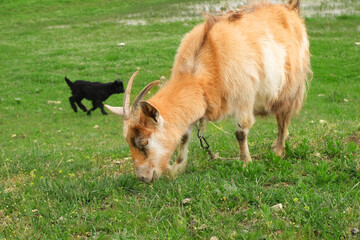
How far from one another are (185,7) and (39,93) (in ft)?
58.5

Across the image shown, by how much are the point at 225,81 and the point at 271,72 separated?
29.8 inches

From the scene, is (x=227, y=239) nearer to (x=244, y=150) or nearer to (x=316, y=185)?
(x=316, y=185)

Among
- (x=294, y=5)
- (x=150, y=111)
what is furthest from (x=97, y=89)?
(x=150, y=111)

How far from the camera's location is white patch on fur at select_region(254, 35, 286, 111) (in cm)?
515

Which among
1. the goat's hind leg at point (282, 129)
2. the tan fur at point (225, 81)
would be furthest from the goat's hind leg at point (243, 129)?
the goat's hind leg at point (282, 129)

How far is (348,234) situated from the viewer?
316cm

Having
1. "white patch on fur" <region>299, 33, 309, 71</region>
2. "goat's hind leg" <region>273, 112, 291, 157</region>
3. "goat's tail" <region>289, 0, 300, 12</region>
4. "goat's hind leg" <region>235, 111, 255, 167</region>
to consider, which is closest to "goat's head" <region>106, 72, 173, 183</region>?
"goat's hind leg" <region>235, 111, 255, 167</region>

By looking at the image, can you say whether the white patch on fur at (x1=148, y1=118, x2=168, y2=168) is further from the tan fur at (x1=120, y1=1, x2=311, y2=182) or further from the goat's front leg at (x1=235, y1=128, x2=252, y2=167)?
the goat's front leg at (x1=235, y1=128, x2=252, y2=167)

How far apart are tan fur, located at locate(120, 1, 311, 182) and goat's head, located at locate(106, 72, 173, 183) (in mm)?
11

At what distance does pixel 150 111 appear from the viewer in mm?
4254

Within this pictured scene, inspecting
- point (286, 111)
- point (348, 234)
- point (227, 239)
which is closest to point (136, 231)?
point (227, 239)

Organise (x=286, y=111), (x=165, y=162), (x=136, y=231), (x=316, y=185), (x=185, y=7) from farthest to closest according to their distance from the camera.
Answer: (x=185, y=7) < (x=286, y=111) < (x=165, y=162) < (x=316, y=185) < (x=136, y=231)

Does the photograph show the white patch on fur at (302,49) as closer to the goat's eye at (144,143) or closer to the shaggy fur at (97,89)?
the goat's eye at (144,143)

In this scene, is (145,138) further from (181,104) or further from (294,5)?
(294,5)
